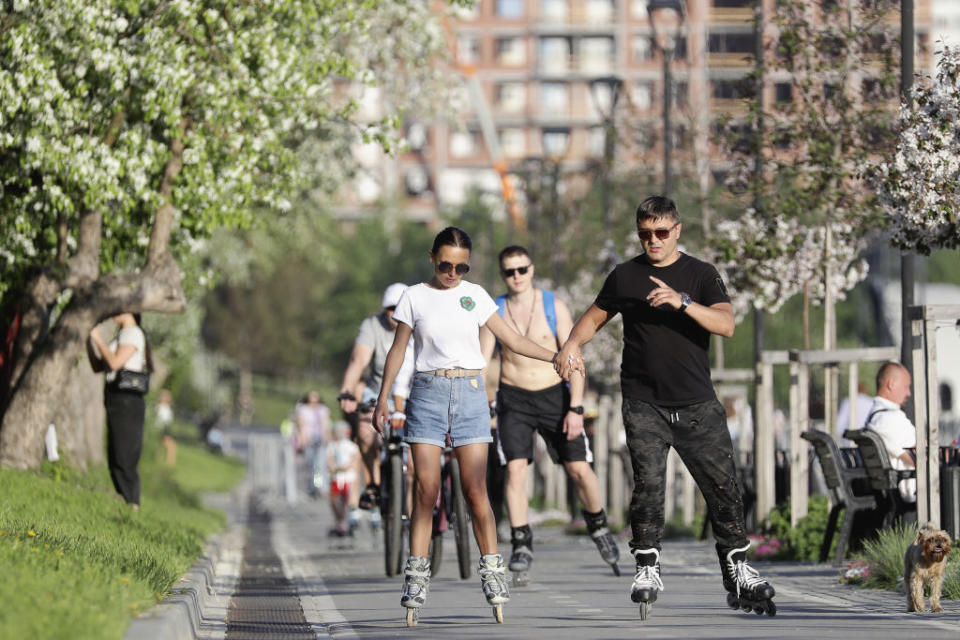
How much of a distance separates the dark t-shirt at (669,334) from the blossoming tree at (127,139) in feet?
23.7

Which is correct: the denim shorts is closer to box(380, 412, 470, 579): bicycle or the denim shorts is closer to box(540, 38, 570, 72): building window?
box(380, 412, 470, 579): bicycle

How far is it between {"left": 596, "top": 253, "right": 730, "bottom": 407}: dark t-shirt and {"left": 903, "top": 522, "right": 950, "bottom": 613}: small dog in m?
1.23

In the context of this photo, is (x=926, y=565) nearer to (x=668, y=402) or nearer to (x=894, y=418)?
(x=668, y=402)

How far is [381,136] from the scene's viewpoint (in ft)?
55.5

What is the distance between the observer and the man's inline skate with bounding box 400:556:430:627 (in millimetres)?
9070

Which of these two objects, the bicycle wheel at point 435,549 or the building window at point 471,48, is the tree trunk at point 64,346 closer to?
the bicycle wheel at point 435,549

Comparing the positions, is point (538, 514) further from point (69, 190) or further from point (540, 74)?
point (540, 74)

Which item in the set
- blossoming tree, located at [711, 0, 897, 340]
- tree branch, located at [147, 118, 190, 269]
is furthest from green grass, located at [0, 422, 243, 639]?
blossoming tree, located at [711, 0, 897, 340]

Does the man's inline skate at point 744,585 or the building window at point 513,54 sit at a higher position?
the building window at point 513,54

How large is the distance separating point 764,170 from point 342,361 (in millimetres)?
83597

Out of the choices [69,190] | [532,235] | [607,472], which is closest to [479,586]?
[69,190]

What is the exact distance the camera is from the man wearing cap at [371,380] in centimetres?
1326

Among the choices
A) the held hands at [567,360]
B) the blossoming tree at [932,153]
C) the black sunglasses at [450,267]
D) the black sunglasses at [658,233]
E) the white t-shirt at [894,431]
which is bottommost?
the white t-shirt at [894,431]

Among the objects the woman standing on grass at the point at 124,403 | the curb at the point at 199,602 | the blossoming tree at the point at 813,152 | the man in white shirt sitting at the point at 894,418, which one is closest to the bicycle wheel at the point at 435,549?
the curb at the point at 199,602
